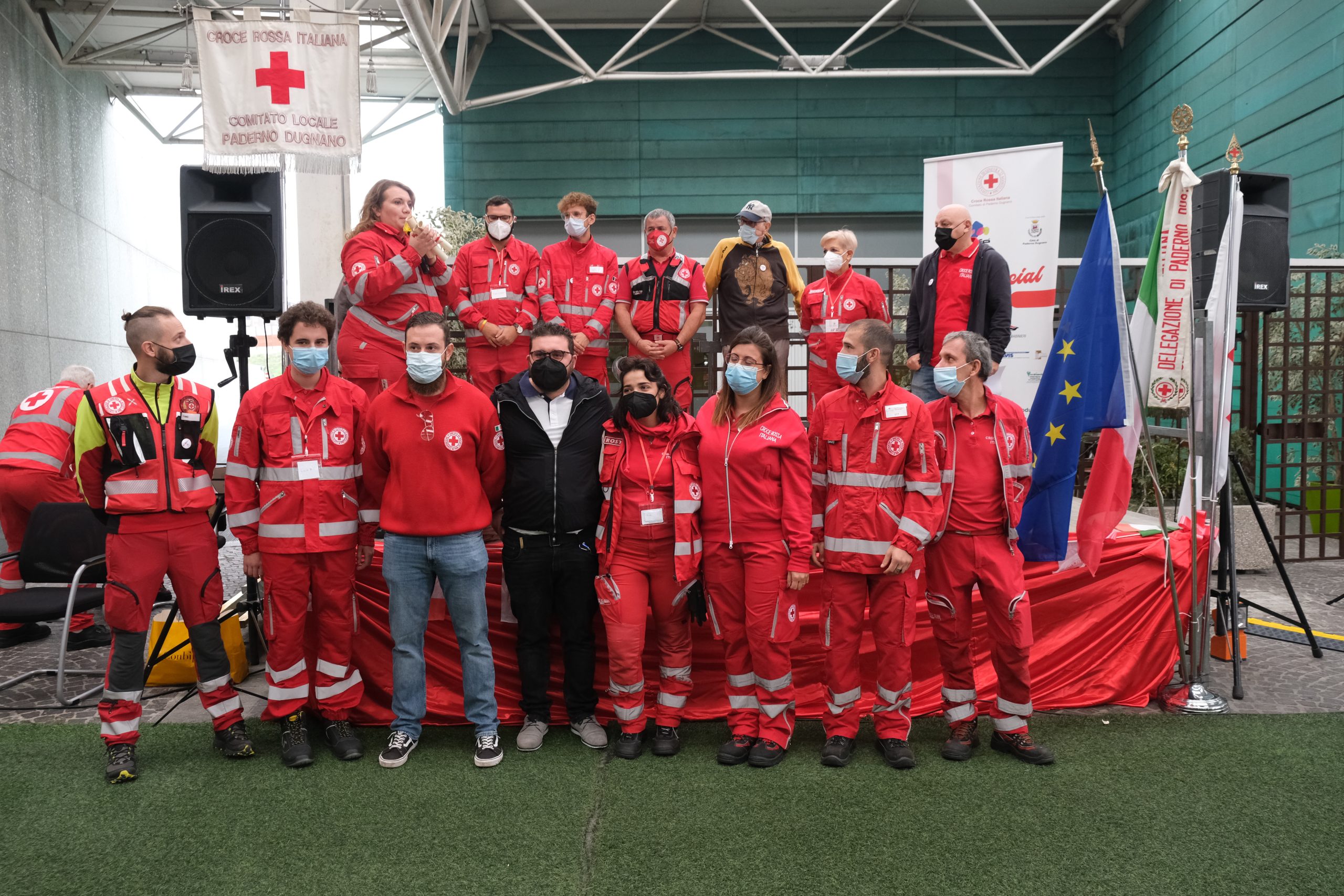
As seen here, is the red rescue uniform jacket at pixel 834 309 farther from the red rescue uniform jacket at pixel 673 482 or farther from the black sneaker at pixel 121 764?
the black sneaker at pixel 121 764

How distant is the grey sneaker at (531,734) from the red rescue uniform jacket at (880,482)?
1554mm

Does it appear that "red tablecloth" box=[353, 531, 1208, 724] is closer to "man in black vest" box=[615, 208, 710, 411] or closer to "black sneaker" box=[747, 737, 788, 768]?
"black sneaker" box=[747, 737, 788, 768]

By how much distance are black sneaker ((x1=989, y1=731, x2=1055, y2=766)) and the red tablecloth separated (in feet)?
1.68

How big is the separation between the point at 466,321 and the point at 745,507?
2.58 m

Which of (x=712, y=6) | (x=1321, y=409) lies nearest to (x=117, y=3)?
(x=712, y=6)

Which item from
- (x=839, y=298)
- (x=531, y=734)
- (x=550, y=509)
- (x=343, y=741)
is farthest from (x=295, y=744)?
(x=839, y=298)

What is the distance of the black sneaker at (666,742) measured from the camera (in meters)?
4.16

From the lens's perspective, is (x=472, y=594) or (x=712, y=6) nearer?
(x=472, y=594)

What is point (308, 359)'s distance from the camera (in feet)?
13.4

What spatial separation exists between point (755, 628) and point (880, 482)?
2.77ft

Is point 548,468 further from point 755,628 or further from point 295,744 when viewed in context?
point 295,744

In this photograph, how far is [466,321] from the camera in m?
5.74

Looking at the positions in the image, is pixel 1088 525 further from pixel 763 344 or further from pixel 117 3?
pixel 117 3

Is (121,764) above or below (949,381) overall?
below
